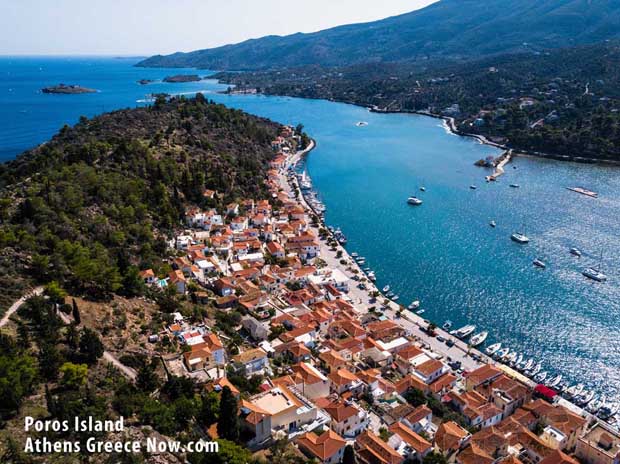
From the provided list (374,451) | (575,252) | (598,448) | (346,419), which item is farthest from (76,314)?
(575,252)

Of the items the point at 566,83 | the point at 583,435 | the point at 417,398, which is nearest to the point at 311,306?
the point at 417,398

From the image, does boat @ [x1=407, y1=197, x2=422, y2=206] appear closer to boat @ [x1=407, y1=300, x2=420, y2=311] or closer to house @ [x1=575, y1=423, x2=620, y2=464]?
boat @ [x1=407, y1=300, x2=420, y2=311]

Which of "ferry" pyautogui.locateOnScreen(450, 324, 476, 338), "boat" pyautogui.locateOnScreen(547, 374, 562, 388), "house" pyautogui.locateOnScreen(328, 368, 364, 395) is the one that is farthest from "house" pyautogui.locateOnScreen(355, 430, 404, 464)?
"ferry" pyautogui.locateOnScreen(450, 324, 476, 338)

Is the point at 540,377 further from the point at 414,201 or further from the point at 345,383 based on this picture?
Result: the point at 414,201

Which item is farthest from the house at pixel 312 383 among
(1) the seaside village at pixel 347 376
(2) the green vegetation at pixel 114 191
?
(2) the green vegetation at pixel 114 191

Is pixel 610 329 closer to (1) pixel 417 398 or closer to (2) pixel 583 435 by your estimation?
(2) pixel 583 435

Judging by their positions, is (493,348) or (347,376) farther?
(493,348)

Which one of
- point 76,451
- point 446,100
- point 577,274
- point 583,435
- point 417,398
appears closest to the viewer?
point 76,451

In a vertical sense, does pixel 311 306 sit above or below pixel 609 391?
above
